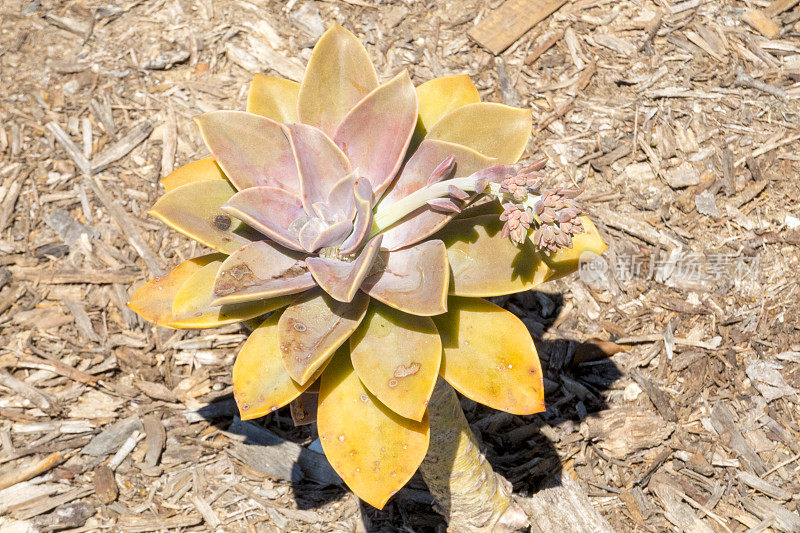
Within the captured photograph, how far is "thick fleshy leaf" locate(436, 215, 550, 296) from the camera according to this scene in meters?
1.71

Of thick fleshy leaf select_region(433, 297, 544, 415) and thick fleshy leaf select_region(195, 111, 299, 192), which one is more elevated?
thick fleshy leaf select_region(195, 111, 299, 192)

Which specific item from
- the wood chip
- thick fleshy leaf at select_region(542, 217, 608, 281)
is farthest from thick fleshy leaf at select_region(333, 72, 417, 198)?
the wood chip

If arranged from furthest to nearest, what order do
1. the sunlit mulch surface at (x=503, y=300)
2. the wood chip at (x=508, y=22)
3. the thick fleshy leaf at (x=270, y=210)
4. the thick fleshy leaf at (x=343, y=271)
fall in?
the wood chip at (x=508, y=22), the sunlit mulch surface at (x=503, y=300), the thick fleshy leaf at (x=270, y=210), the thick fleshy leaf at (x=343, y=271)

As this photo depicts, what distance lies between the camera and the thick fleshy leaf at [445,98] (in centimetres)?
198

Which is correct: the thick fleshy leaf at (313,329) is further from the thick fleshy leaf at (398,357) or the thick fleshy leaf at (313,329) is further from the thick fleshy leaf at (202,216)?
the thick fleshy leaf at (202,216)

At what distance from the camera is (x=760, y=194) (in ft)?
10.6

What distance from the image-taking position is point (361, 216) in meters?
1.63

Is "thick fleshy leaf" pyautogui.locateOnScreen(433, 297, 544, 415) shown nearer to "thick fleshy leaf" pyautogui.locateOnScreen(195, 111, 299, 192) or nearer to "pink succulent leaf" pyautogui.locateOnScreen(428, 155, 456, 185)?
"pink succulent leaf" pyautogui.locateOnScreen(428, 155, 456, 185)

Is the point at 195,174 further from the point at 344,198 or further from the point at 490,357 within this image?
the point at 490,357

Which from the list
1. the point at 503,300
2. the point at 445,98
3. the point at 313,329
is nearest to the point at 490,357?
the point at 313,329

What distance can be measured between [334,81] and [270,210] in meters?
0.43

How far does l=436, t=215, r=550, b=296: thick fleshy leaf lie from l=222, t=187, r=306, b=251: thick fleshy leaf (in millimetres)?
418

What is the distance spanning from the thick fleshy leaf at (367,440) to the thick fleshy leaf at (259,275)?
12.0 inches

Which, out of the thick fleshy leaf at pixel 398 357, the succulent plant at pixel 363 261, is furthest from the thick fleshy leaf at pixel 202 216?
the thick fleshy leaf at pixel 398 357
